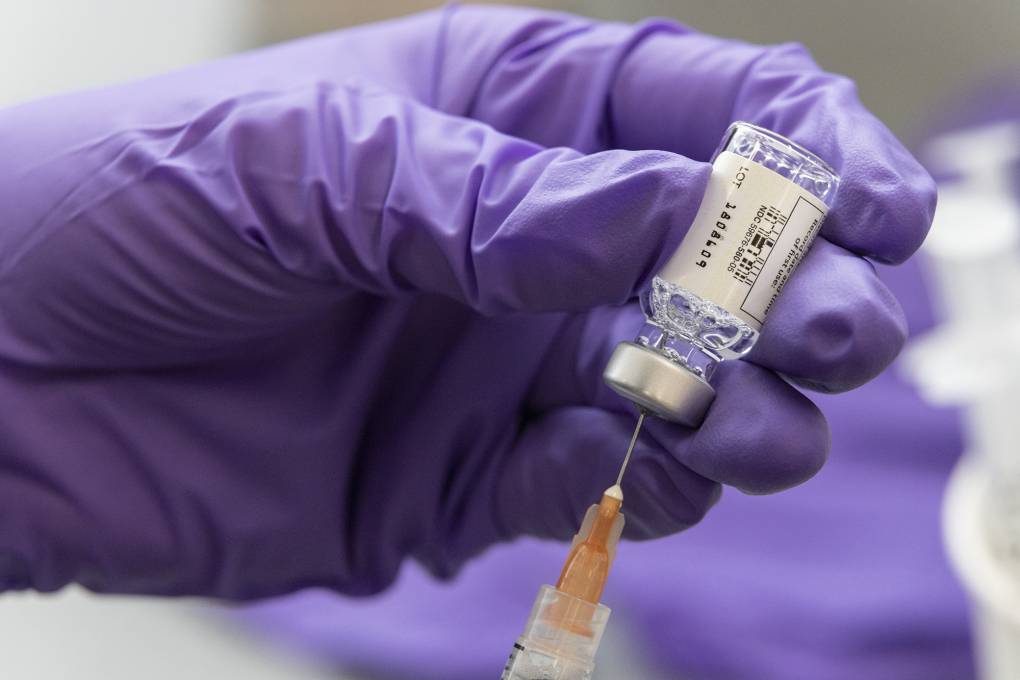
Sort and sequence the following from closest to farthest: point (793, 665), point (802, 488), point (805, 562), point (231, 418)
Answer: point (231, 418)
point (793, 665)
point (805, 562)
point (802, 488)

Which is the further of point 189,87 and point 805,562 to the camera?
point 805,562

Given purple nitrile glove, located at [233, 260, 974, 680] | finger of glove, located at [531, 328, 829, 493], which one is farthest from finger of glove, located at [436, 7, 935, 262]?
purple nitrile glove, located at [233, 260, 974, 680]

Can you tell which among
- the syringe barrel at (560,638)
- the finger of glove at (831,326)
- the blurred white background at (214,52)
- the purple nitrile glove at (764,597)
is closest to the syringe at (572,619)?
the syringe barrel at (560,638)

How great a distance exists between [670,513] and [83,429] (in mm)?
468

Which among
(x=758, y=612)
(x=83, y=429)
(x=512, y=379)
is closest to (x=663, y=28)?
(x=512, y=379)

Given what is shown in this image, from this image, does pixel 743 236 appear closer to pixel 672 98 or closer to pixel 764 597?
pixel 672 98

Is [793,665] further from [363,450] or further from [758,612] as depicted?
[363,450]

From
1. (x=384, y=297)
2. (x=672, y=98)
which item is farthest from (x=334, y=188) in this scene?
(x=672, y=98)

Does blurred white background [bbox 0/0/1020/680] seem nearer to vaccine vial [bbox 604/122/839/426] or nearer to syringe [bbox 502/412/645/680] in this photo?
syringe [bbox 502/412/645/680]

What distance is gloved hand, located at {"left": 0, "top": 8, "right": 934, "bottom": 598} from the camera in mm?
602

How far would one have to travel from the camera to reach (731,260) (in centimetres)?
55

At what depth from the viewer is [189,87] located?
751 millimetres

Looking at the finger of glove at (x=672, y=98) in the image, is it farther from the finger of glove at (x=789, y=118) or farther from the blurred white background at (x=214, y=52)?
the blurred white background at (x=214, y=52)

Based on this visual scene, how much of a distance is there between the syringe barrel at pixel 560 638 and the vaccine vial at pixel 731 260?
0.13 metres
